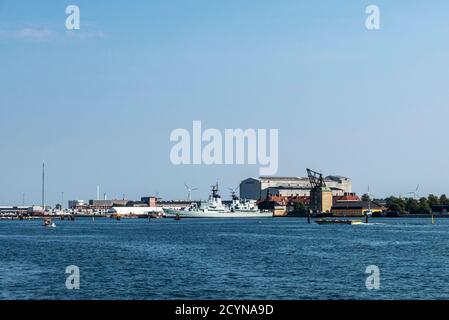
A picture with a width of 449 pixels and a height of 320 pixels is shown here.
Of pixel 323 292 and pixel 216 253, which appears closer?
pixel 323 292

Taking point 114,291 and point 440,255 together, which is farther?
point 440,255

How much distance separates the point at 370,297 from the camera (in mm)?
31812
